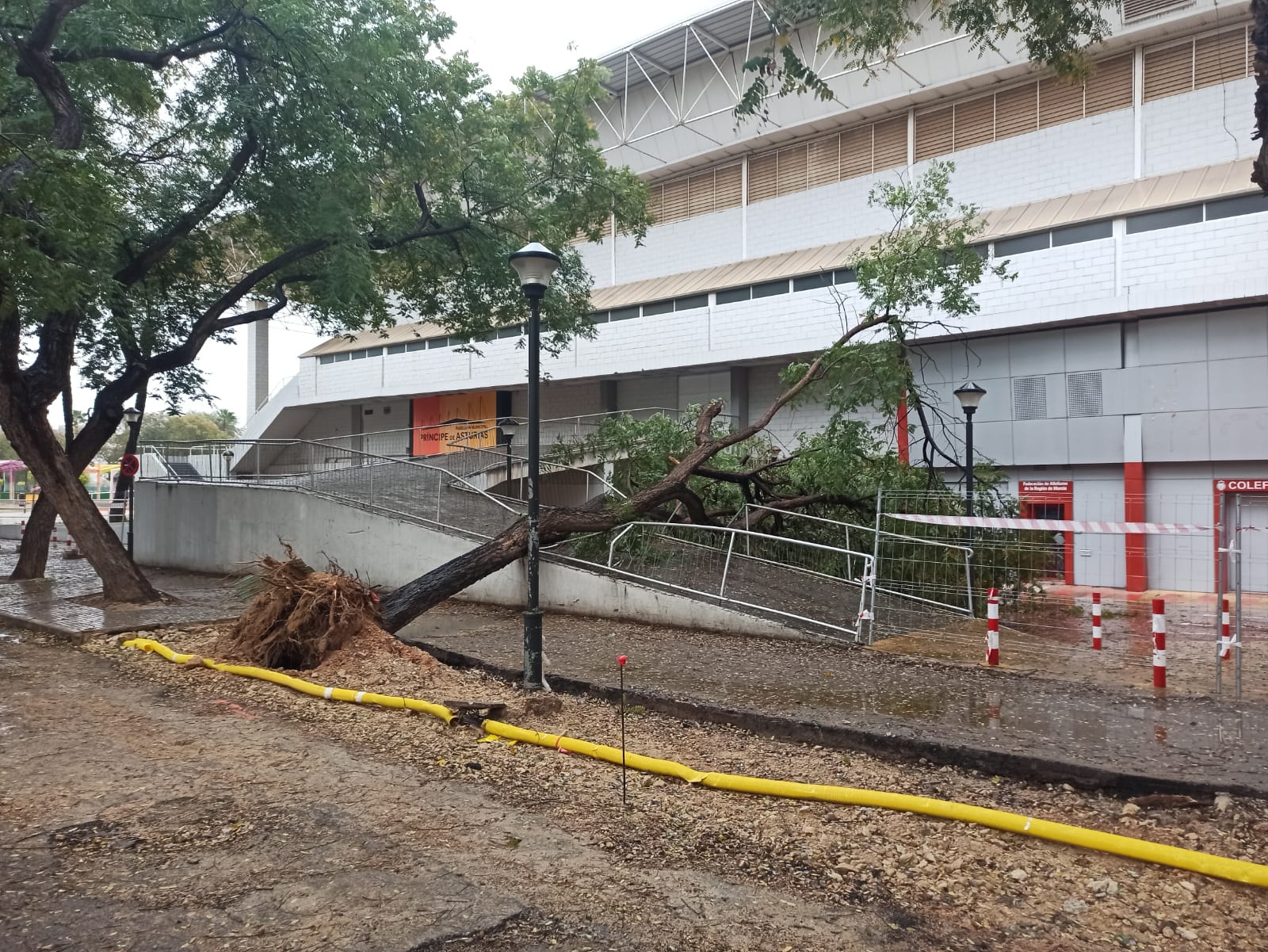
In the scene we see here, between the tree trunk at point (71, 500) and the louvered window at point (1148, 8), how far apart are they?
2168 centimetres

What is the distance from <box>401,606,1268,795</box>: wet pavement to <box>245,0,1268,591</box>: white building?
5.05 m

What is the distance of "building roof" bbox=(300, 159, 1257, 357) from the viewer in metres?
17.7

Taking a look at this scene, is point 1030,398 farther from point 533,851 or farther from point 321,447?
point 533,851

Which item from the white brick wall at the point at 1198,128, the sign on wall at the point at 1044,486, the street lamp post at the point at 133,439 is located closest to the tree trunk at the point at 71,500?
the street lamp post at the point at 133,439

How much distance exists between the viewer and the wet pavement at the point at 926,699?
589 centimetres

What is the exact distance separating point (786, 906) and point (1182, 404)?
1878 cm

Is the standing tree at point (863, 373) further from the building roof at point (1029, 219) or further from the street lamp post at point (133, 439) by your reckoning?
the street lamp post at point (133, 439)

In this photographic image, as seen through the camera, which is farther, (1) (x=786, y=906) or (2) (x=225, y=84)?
(2) (x=225, y=84)

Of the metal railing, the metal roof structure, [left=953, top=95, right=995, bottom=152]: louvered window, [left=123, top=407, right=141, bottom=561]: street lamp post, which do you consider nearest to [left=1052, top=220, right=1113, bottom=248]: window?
[left=953, top=95, right=995, bottom=152]: louvered window

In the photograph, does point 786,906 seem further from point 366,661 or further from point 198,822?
point 366,661

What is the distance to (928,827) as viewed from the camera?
4836mm

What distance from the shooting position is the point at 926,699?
758 centimetres

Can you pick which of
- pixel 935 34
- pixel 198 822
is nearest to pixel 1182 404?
pixel 935 34

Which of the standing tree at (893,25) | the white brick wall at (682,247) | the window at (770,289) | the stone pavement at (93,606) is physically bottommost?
the stone pavement at (93,606)
